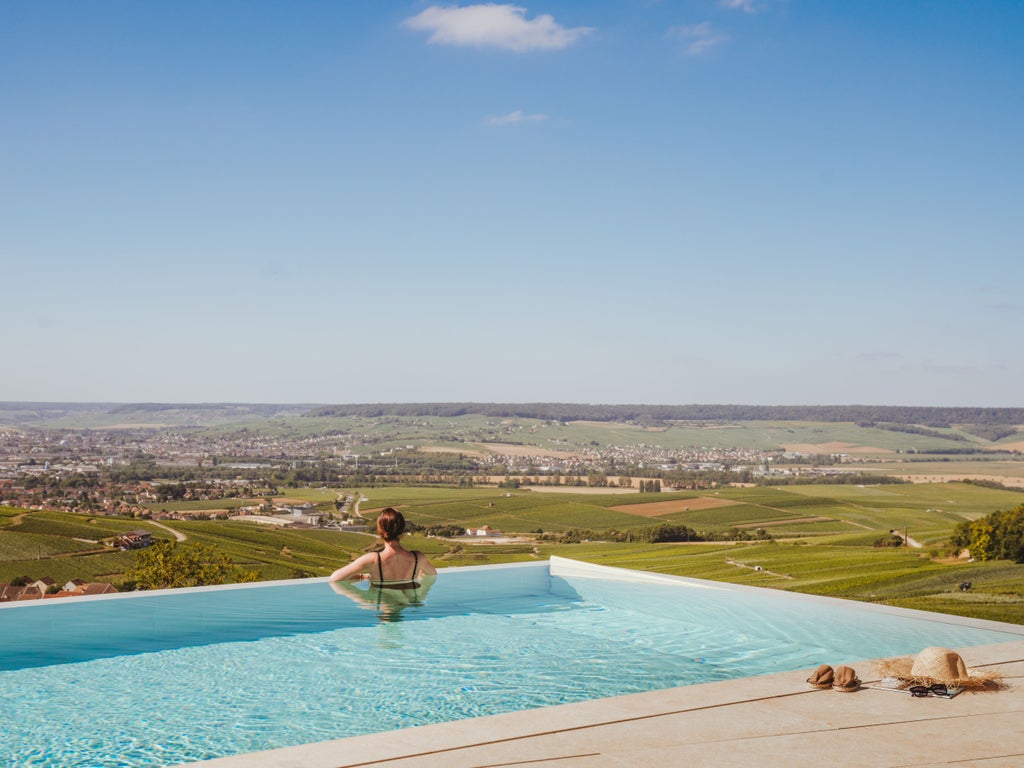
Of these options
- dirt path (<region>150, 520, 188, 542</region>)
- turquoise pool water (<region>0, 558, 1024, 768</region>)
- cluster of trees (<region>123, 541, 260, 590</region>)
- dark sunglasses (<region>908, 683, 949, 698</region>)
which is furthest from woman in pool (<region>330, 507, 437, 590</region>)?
dirt path (<region>150, 520, 188, 542</region>)

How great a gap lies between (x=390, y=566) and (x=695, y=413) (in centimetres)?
2540

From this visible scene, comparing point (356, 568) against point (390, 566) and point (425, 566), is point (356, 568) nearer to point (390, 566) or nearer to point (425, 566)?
point (390, 566)

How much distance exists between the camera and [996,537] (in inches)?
650

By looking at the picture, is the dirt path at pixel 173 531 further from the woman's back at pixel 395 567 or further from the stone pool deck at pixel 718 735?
the stone pool deck at pixel 718 735

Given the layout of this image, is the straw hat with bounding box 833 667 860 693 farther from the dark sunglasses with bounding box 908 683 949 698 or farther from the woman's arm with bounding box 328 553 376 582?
the woman's arm with bounding box 328 553 376 582

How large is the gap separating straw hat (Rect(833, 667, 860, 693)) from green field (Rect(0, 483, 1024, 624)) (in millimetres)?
9347

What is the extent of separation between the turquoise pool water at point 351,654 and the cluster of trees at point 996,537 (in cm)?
983

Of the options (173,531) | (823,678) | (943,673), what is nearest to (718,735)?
(823,678)

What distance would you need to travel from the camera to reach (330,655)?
6.04m

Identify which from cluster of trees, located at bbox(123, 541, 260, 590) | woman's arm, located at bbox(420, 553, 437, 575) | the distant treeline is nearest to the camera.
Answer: woman's arm, located at bbox(420, 553, 437, 575)

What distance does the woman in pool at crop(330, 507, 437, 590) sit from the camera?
521 centimetres

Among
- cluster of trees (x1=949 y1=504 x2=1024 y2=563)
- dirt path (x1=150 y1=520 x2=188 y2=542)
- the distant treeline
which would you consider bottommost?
dirt path (x1=150 y1=520 x2=188 y2=542)

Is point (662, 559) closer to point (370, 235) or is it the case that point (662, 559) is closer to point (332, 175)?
point (370, 235)

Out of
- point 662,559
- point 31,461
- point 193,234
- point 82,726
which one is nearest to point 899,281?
point 662,559
